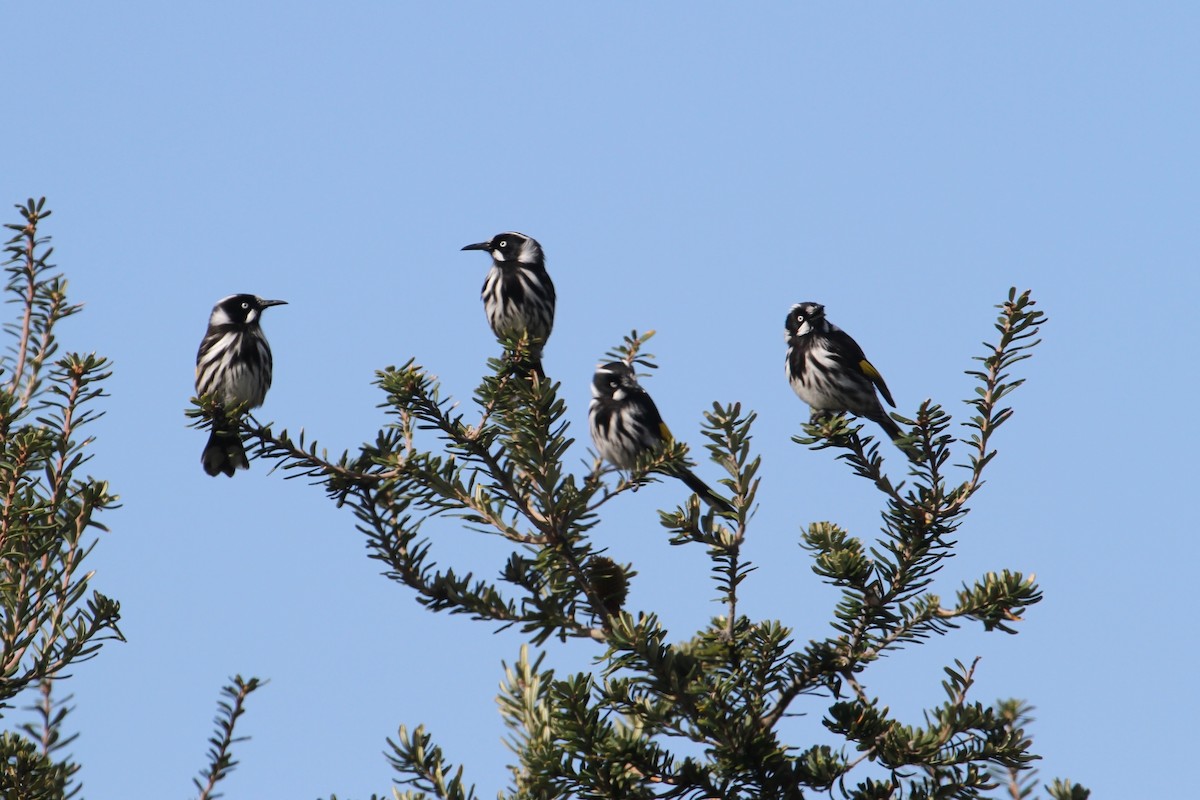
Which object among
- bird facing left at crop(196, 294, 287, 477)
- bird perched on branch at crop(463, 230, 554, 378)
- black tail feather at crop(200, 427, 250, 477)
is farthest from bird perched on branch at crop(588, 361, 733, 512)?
black tail feather at crop(200, 427, 250, 477)

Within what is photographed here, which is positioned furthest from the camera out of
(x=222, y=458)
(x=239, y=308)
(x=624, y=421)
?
(x=239, y=308)

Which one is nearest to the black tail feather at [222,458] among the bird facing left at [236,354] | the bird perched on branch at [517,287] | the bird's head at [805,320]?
the bird facing left at [236,354]

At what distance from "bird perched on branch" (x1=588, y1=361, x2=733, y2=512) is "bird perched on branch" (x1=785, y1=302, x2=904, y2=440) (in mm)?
989

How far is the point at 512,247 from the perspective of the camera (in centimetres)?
888

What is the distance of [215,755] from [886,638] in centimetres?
213

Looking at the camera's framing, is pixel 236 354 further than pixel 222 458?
Yes

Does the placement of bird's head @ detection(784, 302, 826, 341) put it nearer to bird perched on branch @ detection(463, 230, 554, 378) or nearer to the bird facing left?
bird perched on branch @ detection(463, 230, 554, 378)

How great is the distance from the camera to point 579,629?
3922mm

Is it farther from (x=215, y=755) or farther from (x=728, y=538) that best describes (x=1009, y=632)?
(x=215, y=755)

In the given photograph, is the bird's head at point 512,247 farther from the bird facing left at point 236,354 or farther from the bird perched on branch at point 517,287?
Answer: the bird facing left at point 236,354

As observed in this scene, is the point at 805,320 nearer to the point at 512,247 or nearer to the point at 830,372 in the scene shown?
the point at 830,372

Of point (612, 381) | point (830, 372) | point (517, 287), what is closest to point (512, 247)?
point (517, 287)

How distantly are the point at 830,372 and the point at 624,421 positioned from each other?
1400mm

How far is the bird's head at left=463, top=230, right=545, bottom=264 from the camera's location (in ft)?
29.0
